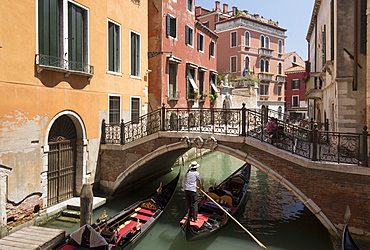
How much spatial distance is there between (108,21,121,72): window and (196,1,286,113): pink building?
1692 centimetres

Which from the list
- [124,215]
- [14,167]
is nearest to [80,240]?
[124,215]

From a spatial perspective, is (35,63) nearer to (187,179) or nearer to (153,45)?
(187,179)

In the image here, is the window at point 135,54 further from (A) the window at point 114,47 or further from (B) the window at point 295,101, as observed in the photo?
(B) the window at point 295,101

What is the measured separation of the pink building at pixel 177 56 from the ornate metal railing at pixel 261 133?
139 inches

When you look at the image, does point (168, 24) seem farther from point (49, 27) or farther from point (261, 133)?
point (261, 133)

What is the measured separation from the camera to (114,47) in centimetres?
1043

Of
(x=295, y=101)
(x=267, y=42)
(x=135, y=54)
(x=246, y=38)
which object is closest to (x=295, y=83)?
(x=295, y=101)

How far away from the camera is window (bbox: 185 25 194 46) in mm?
15202

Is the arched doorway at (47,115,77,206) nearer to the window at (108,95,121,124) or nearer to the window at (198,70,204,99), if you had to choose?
the window at (108,95,121,124)

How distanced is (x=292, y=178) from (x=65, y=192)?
21.9ft

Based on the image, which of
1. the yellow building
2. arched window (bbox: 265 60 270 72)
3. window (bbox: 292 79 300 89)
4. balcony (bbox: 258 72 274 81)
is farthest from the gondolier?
window (bbox: 292 79 300 89)

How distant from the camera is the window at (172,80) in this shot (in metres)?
13.9

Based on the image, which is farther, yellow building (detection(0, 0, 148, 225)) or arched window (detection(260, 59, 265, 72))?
arched window (detection(260, 59, 265, 72))

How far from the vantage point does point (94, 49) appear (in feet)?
30.7
